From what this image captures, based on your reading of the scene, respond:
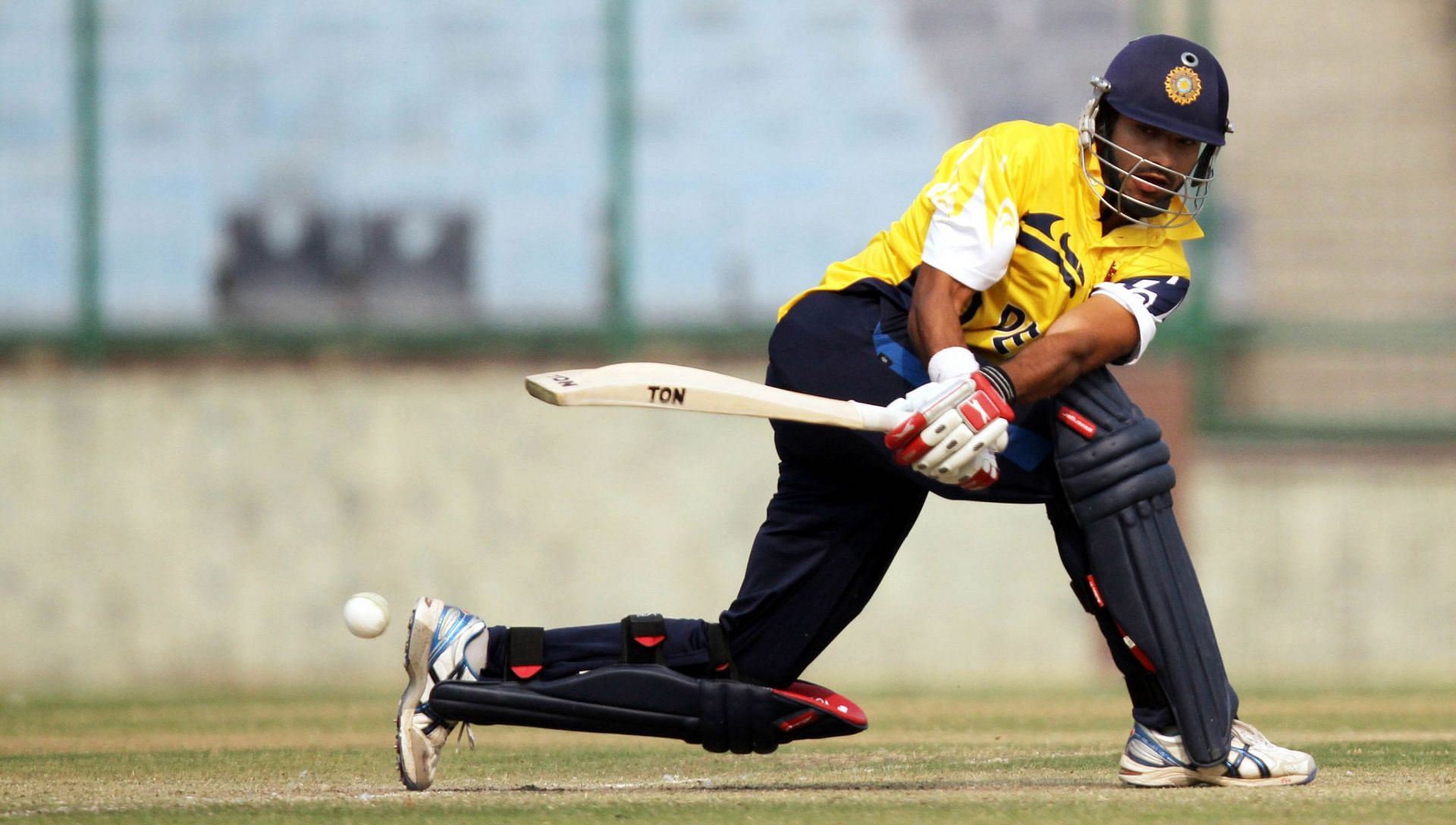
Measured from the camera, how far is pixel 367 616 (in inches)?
149

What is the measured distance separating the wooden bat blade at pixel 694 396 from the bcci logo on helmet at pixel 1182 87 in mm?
837

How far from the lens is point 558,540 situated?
859 cm

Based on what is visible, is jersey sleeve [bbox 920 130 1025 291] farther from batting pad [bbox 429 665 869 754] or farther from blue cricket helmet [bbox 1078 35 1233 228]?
batting pad [bbox 429 665 869 754]

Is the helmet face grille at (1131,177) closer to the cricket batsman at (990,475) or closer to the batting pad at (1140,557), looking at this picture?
the cricket batsman at (990,475)

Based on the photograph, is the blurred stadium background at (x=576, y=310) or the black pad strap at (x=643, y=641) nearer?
the black pad strap at (x=643, y=641)

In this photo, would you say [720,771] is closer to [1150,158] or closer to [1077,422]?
[1077,422]

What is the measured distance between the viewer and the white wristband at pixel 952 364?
11.4 feet

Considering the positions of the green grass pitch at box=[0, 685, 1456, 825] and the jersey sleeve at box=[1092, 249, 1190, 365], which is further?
the jersey sleeve at box=[1092, 249, 1190, 365]

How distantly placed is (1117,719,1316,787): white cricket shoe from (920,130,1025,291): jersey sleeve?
921 mm

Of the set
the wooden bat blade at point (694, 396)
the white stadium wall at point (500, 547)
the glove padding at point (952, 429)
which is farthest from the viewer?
the white stadium wall at point (500, 547)

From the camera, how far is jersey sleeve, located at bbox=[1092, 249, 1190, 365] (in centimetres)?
363

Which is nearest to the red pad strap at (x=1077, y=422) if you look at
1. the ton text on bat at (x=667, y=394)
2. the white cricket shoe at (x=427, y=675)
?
the ton text on bat at (x=667, y=394)

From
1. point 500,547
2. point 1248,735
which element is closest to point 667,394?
point 1248,735

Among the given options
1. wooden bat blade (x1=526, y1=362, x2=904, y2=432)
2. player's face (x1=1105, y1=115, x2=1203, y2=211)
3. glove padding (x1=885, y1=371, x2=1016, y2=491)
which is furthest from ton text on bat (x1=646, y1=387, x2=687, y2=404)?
player's face (x1=1105, y1=115, x2=1203, y2=211)
